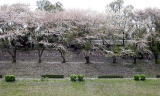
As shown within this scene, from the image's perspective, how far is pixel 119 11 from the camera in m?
33.9

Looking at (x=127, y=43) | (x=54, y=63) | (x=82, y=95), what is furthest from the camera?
(x=127, y=43)

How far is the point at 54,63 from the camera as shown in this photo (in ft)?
95.1

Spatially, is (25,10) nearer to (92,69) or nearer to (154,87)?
(92,69)

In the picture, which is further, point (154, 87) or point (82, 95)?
point (154, 87)

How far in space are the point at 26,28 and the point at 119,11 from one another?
33.4 feet

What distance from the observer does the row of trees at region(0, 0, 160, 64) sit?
30.1 metres

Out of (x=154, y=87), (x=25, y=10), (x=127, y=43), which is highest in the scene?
(x=25, y=10)

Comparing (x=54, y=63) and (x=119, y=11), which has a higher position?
(x=119, y=11)

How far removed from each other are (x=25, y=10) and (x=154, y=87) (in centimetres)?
1619

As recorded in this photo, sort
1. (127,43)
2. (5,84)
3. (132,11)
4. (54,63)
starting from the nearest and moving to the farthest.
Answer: (5,84) < (54,63) < (127,43) < (132,11)

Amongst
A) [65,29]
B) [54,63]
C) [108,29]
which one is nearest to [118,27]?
[108,29]

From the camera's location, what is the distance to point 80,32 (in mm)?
30844

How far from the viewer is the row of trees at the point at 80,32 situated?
3009cm

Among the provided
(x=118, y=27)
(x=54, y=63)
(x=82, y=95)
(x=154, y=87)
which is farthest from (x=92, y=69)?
(x=82, y=95)
